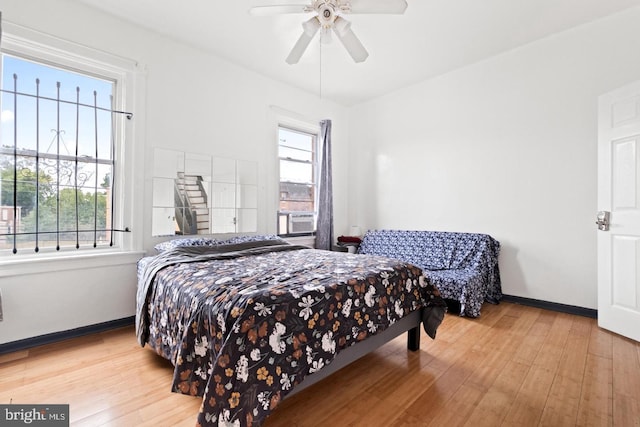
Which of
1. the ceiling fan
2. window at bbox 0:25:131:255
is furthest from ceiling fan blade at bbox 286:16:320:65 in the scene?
window at bbox 0:25:131:255

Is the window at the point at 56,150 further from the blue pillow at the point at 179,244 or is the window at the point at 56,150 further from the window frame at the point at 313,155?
the window frame at the point at 313,155

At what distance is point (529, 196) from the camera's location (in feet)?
10.7

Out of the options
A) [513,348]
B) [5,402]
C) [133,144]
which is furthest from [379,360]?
[133,144]

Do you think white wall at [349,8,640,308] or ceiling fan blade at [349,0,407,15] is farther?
white wall at [349,8,640,308]

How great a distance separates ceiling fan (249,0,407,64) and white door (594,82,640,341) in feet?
7.03

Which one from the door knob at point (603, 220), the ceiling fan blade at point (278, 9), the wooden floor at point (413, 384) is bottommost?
the wooden floor at point (413, 384)

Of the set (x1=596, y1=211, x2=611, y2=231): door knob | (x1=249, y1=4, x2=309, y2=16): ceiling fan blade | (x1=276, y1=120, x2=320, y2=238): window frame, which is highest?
(x1=249, y1=4, x2=309, y2=16): ceiling fan blade

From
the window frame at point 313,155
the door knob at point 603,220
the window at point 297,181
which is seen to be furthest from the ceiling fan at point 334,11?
the door knob at point 603,220

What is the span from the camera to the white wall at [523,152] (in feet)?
9.54

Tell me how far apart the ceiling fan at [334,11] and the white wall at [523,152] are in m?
2.07

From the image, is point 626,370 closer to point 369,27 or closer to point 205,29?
point 369,27

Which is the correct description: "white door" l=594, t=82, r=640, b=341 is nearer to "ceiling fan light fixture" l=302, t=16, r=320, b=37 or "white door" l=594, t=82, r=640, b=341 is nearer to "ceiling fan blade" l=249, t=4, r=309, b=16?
"ceiling fan light fixture" l=302, t=16, r=320, b=37

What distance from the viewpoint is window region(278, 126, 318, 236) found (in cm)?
427

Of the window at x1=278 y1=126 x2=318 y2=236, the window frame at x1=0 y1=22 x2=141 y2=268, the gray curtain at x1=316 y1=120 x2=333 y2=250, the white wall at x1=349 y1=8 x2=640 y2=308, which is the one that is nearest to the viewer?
the window frame at x1=0 y1=22 x2=141 y2=268
